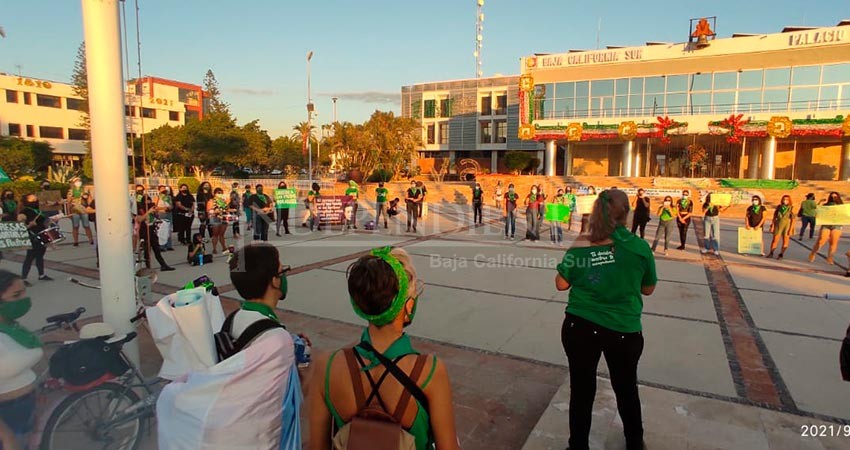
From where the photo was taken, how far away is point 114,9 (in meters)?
3.28

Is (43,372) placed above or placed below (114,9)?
below

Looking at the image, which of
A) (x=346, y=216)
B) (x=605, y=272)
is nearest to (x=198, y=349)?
(x=605, y=272)

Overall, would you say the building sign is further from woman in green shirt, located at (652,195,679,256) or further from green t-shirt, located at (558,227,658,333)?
green t-shirt, located at (558,227,658,333)

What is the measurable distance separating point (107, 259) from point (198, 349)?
5.77 feet

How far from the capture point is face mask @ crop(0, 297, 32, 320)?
2992 mm

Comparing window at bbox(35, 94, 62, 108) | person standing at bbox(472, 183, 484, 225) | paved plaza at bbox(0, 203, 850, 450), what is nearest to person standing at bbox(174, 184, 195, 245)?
paved plaza at bbox(0, 203, 850, 450)

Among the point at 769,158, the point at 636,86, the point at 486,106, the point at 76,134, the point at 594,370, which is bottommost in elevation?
the point at 594,370

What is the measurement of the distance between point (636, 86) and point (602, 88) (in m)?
2.22

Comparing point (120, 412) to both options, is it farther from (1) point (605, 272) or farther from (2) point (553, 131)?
(2) point (553, 131)

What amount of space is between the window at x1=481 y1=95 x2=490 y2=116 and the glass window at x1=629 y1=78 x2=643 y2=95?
20461 millimetres

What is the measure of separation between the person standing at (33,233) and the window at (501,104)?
47150 mm

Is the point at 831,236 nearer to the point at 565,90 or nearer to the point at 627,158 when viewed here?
the point at 627,158

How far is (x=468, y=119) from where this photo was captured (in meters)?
53.5

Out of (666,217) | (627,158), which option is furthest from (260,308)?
(627,158)
